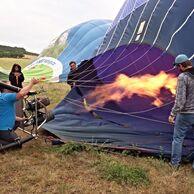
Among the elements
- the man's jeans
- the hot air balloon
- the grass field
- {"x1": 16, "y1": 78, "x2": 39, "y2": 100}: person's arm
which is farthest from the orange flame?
{"x1": 16, "y1": 78, "x2": 39, "y2": 100}: person's arm

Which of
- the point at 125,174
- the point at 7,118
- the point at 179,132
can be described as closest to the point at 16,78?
the point at 7,118

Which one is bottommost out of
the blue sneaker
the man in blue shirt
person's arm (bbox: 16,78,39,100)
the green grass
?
the blue sneaker

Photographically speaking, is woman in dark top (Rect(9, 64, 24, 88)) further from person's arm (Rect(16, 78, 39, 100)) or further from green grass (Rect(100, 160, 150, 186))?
green grass (Rect(100, 160, 150, 186))

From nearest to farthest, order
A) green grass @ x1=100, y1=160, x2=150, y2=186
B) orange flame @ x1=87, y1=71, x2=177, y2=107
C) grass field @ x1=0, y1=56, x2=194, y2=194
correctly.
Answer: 1. grass field @ x1=0, y1=56, x2=194, y2=194
2. green grass @ x1=100, y1=160, x2=150, y2=186
3. orange flame @ x1=87, y1=71, x2=177, y2=107

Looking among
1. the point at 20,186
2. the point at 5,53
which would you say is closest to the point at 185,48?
the point at 20,186

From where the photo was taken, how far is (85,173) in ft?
14.8

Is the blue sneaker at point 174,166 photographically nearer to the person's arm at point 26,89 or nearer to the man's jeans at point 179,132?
the man's jeans at point 179,132

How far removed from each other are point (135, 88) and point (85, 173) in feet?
6.22

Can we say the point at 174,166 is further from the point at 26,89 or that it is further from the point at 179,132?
the point at 26,89

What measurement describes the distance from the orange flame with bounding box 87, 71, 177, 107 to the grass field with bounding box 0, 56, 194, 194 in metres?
1.03

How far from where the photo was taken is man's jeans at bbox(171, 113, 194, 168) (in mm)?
4656

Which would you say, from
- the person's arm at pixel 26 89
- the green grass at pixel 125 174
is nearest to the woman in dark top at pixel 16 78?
the person's arm at pixel 26 89

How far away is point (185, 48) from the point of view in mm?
5438

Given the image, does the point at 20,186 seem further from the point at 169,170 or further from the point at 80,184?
the point at 169,170
